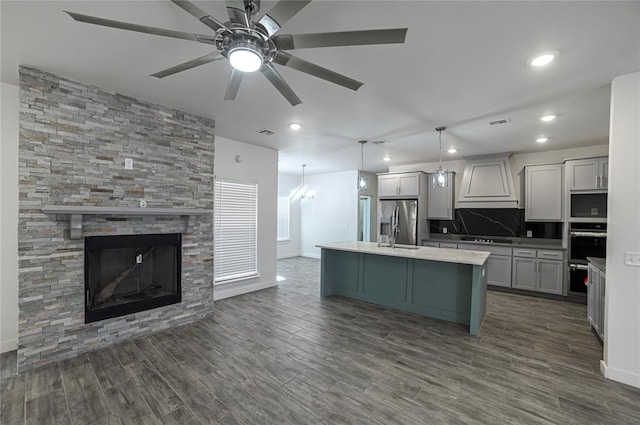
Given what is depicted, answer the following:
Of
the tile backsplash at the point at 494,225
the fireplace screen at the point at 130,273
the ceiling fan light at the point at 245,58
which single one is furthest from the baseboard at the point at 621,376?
the fireplace screen at the point at 130,273

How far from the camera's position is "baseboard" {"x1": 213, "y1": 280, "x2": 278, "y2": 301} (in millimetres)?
4648

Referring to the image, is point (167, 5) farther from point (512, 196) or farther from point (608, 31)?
point (512, 196)

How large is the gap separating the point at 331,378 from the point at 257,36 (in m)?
2.69

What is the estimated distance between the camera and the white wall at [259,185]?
4.73 metres

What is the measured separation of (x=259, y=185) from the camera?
5273 mm

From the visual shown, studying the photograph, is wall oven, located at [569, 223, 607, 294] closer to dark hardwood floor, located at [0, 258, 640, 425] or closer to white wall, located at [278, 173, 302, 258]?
dark hardwood floor, located at [0, 258, 640, 425]

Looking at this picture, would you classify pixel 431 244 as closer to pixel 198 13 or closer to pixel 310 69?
pixel 310 69

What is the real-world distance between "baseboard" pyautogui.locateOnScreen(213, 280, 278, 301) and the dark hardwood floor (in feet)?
3.00

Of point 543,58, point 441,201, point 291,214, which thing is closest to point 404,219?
point 441,201

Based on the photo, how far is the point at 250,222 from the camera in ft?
16.9

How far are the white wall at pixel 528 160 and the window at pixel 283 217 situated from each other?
165 inches

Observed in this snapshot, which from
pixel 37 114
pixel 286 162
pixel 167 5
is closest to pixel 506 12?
pixel 167 5

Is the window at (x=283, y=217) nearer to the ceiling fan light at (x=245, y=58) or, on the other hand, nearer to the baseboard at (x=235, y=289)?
the baseboard at (x=235, y=289)

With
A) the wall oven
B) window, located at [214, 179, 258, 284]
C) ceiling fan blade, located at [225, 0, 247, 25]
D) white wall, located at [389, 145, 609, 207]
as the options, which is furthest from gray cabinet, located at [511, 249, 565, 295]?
ceiling fan blade, located at [225, 0, 247, 25]
